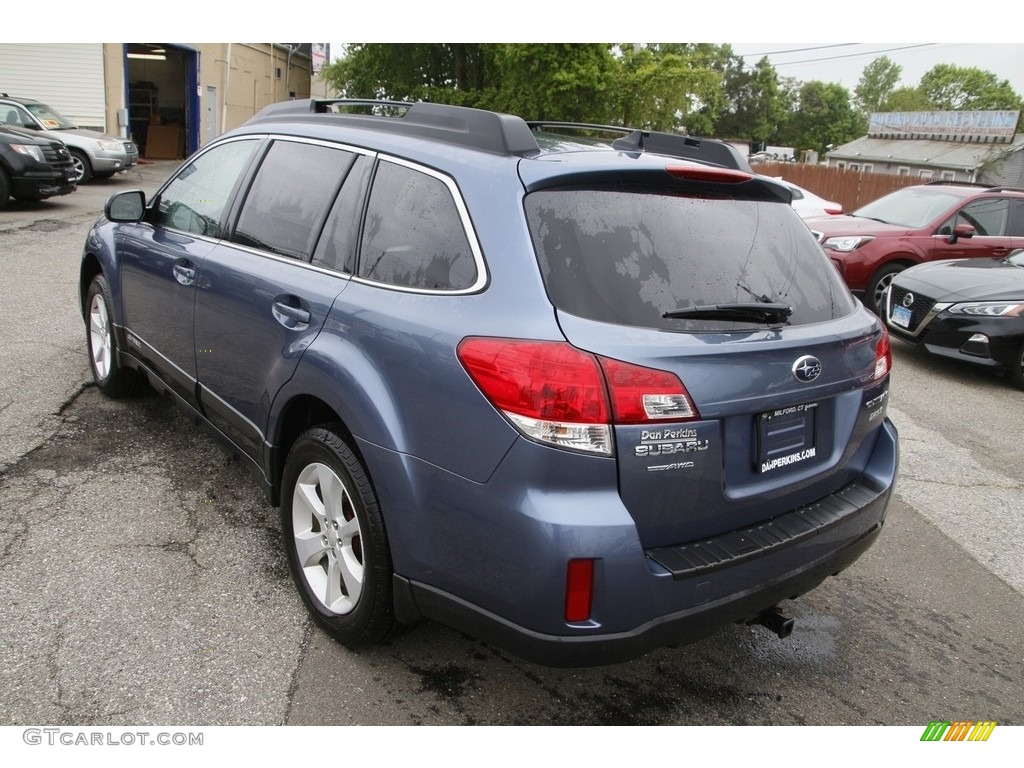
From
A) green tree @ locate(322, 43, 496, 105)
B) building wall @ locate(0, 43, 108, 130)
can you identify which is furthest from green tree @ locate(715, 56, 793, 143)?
building wall @ locate(0, 43, 108, 130)

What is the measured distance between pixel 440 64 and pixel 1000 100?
9718 centimetres

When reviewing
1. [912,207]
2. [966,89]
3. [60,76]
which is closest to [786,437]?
[912,207]

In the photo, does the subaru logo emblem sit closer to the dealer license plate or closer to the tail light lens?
the tail light lens

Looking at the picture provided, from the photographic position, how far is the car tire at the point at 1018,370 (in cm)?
725

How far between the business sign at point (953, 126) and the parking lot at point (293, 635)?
5238 centimetres

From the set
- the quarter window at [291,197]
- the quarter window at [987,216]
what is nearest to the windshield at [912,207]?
the quarter window at [987,216]

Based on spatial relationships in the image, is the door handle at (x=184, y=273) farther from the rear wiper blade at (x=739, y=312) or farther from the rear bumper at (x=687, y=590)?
the rear wiper blade at (x=739, y=312)

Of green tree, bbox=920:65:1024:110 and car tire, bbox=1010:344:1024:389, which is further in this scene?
green tree, bbox=920:65:1024:110

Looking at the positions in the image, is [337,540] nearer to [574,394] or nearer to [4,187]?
[574,394]

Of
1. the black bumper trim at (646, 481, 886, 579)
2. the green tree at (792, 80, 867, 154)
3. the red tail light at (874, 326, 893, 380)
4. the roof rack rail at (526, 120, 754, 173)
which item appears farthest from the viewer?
the green tree at (792, 80, 867, 154)

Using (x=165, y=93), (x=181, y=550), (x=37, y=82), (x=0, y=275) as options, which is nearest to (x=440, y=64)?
(x=165, y=93)

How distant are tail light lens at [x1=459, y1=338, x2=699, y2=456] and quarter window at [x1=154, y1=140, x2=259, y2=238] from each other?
205cm

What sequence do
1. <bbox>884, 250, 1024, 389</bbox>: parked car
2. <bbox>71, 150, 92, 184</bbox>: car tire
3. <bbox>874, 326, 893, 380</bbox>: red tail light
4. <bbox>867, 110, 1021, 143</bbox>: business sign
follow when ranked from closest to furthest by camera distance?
<bbox>874, 326, 893, 380</bbox>: red tail light
<bbox>884, 250, 1024, 389</bbox>: parked car
<bbox>71, 150, 92, 184</bbox>: car tire
<bbox>867, 110, 1021, 143</bbox>: business sign

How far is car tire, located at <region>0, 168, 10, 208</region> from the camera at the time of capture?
511 inches
